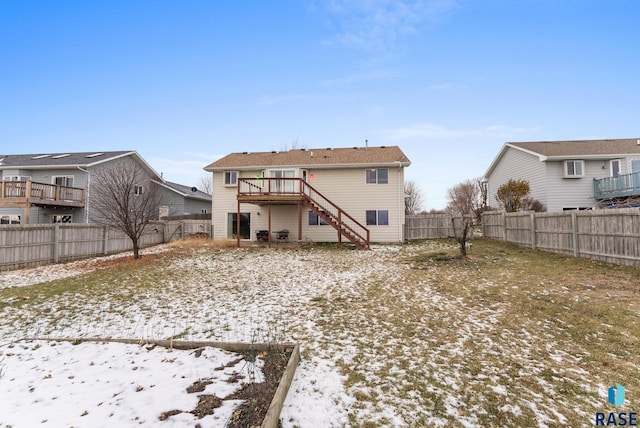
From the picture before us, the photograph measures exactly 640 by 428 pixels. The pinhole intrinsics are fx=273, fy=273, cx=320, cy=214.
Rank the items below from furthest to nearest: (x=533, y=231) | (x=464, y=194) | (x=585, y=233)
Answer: (x=464, y=194) → (x=533, y=231) → (x=585, y=233)

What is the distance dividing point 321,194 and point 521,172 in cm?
1641


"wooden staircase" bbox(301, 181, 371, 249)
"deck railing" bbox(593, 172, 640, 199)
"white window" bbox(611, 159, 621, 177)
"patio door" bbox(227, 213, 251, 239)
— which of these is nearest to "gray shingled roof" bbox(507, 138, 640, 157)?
"white window" bbox(611, 159, 621, 177)

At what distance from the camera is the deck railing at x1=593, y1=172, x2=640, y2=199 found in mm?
16906

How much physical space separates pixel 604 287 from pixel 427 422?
8.05m

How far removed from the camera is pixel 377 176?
18.9 meters

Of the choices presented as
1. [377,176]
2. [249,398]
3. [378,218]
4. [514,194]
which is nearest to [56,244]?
[249,398]

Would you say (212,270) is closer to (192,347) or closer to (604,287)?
(192,347)

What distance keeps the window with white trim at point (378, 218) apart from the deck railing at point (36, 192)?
21273 mm

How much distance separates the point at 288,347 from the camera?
187 inches

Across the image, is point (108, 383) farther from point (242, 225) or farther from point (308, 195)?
point (242, 225)

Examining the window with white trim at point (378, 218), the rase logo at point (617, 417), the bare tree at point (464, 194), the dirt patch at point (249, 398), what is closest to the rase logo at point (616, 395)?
the rase logo at point (617, 417)

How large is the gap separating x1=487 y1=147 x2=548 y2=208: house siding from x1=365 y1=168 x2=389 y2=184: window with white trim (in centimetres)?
1123

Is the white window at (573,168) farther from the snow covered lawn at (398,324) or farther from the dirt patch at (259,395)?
the dirt patch at (259,395)

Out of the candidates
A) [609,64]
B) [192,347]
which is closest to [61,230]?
[192,347]
